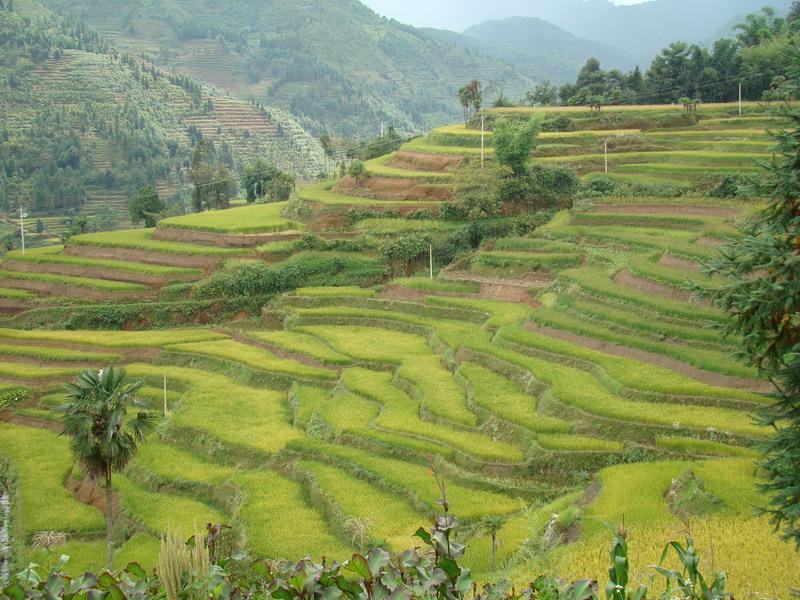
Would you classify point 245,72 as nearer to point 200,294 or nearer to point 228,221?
point 228,221

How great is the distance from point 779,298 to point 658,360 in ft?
37.0

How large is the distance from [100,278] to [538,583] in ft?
Answer: 117

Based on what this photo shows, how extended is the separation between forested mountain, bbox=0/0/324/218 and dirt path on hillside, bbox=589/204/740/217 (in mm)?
47030

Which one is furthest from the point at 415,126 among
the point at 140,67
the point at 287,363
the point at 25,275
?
the point at 287,363

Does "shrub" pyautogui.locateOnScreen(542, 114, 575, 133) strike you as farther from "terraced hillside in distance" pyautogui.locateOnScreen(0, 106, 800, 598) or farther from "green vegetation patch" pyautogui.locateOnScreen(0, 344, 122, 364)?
"green vegetation patch" pyautogui.locateOnScreen(0, 344, 122, 364)

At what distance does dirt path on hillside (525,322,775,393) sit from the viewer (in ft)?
59.4

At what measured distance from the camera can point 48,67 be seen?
9356cm

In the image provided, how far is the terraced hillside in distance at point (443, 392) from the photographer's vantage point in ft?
47.5

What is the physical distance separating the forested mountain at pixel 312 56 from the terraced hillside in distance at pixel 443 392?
83921mm

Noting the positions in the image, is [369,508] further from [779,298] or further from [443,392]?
[779,298]

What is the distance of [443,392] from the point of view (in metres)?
22.0

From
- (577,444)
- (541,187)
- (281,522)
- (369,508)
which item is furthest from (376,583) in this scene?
(541,187)

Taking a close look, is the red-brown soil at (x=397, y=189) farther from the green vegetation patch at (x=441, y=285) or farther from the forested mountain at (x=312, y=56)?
the forested mountain at (x=312, y=56)

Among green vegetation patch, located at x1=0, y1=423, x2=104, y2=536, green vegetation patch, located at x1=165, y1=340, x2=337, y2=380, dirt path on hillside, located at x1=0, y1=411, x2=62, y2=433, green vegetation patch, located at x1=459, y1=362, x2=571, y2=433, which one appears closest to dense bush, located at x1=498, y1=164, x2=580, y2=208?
green vegetation patch, located at x1=165, y1=340, x2=337, y2=380
